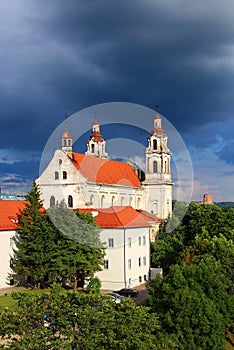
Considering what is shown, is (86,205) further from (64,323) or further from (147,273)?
(64,323)

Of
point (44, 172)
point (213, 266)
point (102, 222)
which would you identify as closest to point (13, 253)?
point (102, 222)

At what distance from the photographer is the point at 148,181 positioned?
73.0 metres

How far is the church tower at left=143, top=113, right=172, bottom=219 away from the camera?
72000 millimetres

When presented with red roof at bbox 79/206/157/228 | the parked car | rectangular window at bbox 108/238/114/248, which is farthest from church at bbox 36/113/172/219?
the parked car

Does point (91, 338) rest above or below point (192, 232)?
below

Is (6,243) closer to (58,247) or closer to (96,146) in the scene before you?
(58,247)

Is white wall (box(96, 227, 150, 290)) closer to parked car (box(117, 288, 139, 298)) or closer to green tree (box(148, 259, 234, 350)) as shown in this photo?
parked car (box(117, 288, 139, 298))

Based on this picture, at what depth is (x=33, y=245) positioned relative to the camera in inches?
1783

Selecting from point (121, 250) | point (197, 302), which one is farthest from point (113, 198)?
point (197, 302)

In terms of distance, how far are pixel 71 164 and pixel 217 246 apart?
25.8 meters

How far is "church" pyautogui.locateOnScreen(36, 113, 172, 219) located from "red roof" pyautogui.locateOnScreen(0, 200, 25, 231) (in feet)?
17.8

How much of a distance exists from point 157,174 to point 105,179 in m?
11.5

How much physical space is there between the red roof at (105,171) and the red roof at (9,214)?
9457 mm

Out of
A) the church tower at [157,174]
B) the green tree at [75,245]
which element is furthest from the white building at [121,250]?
the church tower at [157,174]
